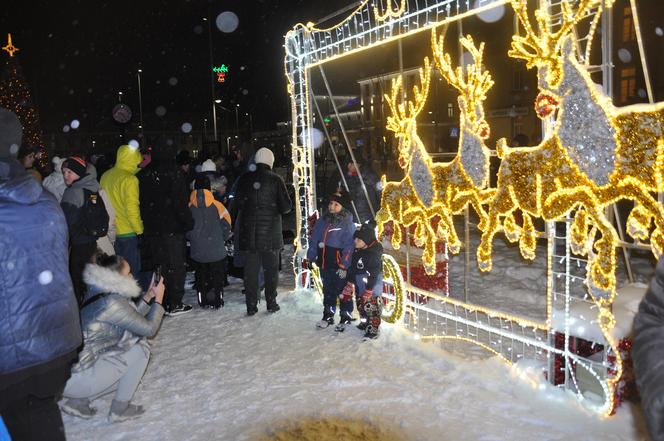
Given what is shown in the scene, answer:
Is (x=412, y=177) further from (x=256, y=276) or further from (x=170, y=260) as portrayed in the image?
(x=170, y=260)

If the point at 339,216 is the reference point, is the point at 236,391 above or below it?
below

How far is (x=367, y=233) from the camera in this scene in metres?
5.60

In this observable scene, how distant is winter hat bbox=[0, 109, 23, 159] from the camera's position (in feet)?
8.05

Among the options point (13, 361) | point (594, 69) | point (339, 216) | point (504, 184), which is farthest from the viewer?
point (339, 216)

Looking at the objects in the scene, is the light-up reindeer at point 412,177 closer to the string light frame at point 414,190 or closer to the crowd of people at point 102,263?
the string light frame at point 414,190

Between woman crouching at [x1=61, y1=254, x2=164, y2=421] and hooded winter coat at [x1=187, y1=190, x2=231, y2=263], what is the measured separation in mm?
2565

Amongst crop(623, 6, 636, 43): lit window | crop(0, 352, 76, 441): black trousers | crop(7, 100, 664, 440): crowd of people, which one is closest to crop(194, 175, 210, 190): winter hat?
crop(7, 100, 664, 440): crowd of people

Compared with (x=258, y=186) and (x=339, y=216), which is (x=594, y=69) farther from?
(x=258, y=186)

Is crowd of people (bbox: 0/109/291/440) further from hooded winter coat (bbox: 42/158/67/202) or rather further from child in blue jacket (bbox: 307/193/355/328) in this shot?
child in blue jacket (bbox: 307/193/355/328)

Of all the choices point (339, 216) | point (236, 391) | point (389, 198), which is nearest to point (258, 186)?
point (339, 216)

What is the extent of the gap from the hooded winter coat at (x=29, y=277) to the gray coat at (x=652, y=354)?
2359 millimetres

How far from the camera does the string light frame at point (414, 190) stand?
3.74 metres

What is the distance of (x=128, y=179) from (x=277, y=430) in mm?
3792

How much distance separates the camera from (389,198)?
5863 mm
